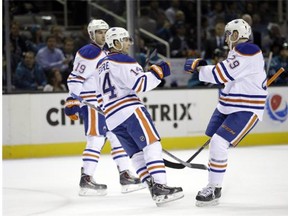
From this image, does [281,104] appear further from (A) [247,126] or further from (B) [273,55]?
(A) [247,126]

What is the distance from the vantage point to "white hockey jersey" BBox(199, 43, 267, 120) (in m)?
5.47

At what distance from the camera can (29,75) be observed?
385 inches

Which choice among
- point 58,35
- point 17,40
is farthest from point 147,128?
point 58,35

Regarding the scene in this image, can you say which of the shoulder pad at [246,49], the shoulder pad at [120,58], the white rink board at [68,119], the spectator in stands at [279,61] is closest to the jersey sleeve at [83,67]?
the shoulder pad at [120,58]

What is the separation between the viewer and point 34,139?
9.12 m

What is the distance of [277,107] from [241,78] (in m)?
4.61

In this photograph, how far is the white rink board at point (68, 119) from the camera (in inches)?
356

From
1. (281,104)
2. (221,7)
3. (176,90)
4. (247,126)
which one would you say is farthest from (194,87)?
(247,126)

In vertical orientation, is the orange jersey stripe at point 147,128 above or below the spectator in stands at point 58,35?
below

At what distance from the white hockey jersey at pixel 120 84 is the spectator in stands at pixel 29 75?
13.7ft

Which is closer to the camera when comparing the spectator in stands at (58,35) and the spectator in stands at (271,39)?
the spectator in stands at (58,35)

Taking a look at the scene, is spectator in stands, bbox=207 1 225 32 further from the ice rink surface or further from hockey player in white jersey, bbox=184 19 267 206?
hockey player in white jersey, bbox=184 19 267 206

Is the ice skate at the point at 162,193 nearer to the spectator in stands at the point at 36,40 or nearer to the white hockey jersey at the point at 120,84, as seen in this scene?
the white hockey jersey at the point at 120,84

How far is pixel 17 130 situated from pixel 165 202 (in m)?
3.83
